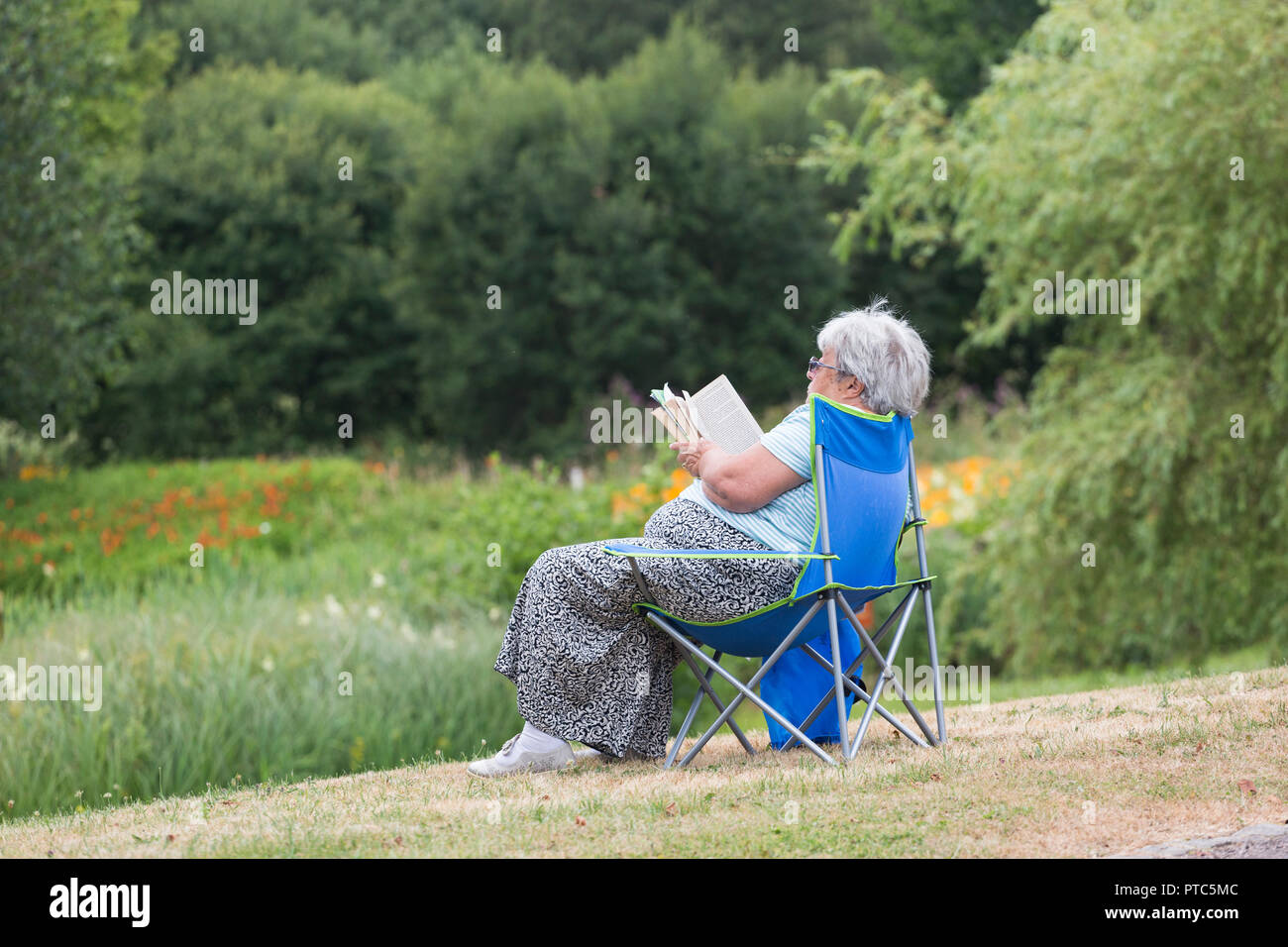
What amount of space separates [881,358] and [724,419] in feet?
1.72

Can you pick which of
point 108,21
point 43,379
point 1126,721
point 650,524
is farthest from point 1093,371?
point 108,21

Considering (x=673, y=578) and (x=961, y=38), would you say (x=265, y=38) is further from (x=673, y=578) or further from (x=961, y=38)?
(x=673, y=578)

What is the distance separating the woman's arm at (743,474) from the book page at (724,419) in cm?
9

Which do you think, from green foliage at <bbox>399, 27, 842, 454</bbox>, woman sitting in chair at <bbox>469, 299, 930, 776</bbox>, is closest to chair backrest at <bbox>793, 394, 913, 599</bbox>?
woman sitting in chair at <bbox>469, 299, 930, 776</bbox>

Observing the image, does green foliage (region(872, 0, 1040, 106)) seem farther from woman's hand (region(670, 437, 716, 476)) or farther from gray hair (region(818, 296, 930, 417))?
woman's hand (region(670, 437, 716, 476))

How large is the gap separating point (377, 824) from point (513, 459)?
13.9m

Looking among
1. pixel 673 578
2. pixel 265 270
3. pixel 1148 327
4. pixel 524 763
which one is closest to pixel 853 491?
pixel 673 578

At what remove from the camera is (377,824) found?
11.3 ft

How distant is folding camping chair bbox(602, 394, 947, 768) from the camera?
3.92 metres

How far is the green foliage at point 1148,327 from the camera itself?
727 cm

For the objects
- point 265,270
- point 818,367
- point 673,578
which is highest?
point 265,270

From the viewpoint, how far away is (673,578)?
158 inches

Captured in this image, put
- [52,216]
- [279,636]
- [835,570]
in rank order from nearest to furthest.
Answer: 1. [835,570]
2. [279,636]
3. [52,216]

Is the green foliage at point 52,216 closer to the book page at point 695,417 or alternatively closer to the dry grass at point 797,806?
the dry grass at point 797,806
